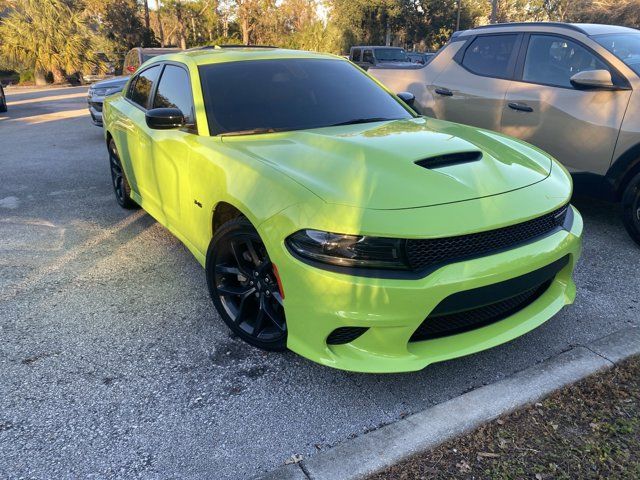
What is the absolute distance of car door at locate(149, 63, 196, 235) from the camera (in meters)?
3.30

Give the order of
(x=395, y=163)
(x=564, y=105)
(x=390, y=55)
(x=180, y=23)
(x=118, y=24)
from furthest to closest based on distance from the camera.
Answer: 1. (x=180, y=23)
2. (x=118, y=24)
3. (x=390, y=55)
4. (x=564, y=105)
5. (x=395, y=163)

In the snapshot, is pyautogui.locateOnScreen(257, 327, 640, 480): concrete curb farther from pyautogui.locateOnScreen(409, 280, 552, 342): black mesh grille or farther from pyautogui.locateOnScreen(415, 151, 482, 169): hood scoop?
pyautogui.locateOnScreen(415, 151, 482, 169): hood scoop

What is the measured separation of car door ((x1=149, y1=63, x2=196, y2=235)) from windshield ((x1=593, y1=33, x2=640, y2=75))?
359cm

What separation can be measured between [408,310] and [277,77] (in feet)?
7.14

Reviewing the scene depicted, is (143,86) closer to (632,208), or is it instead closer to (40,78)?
(632,208)

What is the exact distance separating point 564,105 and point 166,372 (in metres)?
3.94

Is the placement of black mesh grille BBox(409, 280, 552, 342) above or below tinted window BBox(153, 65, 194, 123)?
below

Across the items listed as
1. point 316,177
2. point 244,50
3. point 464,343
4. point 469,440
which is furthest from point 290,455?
point 244,50

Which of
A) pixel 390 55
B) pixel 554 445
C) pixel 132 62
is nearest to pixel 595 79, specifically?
pixel 554 445

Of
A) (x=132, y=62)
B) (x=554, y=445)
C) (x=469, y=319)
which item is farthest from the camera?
(x=132, y=62)

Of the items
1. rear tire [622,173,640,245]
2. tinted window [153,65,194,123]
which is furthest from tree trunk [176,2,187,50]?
rear tire [622,173,640,245]

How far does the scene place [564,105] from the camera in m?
4.37

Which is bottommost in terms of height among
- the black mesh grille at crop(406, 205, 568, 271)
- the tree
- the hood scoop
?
the black mesh grille at crop(406, 205, 568, 271)

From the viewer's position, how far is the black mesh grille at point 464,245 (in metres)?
2.20
